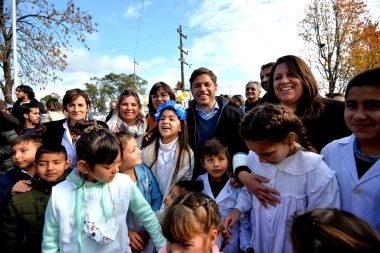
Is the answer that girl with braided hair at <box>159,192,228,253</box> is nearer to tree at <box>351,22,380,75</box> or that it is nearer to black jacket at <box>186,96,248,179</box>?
black jacket at <box>186,96,248,179</box>

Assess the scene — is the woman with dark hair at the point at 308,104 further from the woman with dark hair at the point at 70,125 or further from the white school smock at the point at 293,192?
the woman with dark hair at the point at 70,125

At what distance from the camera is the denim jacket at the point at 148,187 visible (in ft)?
7.86

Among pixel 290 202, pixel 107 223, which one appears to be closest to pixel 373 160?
pixel 290 202

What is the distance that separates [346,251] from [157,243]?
1454 millimetres

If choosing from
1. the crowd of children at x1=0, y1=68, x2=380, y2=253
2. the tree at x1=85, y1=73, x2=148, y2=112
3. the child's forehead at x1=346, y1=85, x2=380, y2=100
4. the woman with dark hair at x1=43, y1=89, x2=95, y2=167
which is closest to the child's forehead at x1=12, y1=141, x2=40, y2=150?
the crowd of children at x1=0, y1=68, x2=380, y2=253

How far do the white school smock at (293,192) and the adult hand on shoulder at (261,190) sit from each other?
30 mm

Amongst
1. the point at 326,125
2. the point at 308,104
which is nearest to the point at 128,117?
the point at 308,104

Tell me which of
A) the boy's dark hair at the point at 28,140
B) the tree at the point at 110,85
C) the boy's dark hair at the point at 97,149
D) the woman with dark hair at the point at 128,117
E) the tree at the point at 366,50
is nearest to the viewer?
the boy's dark hair at the point at 97,149

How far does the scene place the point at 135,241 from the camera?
2.17 m

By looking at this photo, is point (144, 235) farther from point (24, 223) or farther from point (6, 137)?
point (6, 137)

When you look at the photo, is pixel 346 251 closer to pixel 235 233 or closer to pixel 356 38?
pixel 235 233

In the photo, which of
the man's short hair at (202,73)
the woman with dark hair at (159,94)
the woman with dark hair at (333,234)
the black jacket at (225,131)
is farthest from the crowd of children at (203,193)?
the woman with dark hair at (159,94)

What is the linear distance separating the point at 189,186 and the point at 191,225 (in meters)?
0.76

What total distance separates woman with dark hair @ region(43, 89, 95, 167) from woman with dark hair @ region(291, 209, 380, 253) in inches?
92.2
